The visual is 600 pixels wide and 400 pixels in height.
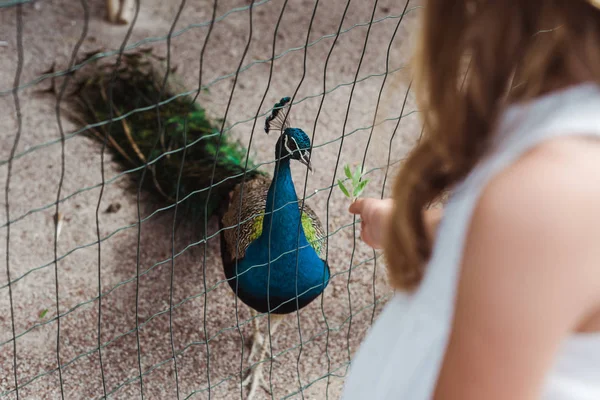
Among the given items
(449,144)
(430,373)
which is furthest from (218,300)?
(449,144)

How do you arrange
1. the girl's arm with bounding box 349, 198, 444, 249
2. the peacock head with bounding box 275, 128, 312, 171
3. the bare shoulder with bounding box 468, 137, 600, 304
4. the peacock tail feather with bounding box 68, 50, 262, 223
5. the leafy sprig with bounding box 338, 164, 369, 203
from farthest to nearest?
the peacock tail feather with bounding box 68, 50, 262, 223 → the peacock head with bounding box 275, 128, 312, 171 → the leafy sprig with bounding box 338, 164, 369, 203 → the girl's arm with bounding box 349, 198, 444, 249 → the bare shoulder with bounding box 468, 137, 600, 304

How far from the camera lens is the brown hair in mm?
718

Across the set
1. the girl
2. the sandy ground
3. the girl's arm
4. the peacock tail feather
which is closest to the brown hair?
the girl

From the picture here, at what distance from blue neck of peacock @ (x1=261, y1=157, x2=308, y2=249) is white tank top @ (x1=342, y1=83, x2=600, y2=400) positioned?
114 centimetres

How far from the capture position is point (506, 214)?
651mm

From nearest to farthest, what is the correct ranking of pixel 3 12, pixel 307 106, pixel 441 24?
pixel 441 24
pixel 307 106
pixel 3 12

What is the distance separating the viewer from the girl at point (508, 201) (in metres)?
0.65

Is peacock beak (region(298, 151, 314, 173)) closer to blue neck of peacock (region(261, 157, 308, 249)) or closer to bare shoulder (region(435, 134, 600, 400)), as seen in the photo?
blue neck of peacock (region(261, 157, 308, 249))

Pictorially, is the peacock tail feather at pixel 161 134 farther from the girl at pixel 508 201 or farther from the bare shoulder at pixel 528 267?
the bare shoulder at pixel 528 267

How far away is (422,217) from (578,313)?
0.23 meters

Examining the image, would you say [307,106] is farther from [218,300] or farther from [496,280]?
[496,280]

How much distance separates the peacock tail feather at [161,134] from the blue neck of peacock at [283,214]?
44 centimetres

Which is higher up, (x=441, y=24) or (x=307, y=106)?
(x=441, y=24)

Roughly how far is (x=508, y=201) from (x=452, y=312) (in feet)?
0.57
